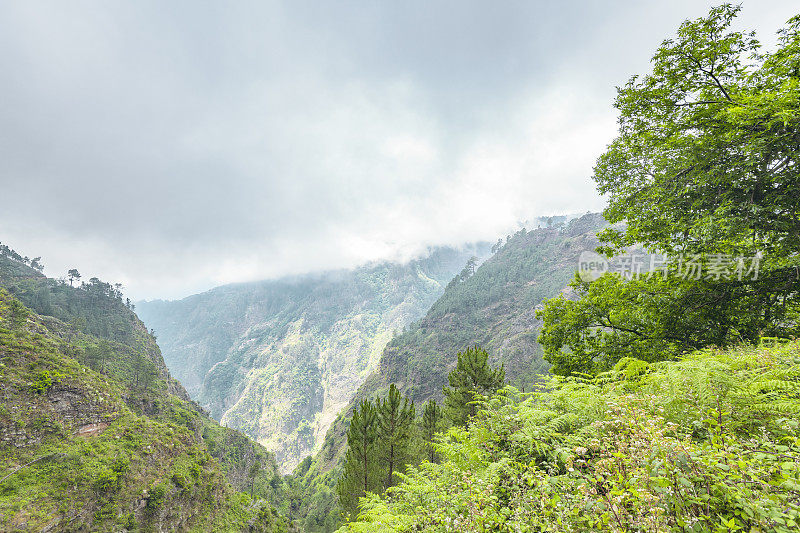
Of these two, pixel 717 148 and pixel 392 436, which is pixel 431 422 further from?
pixel 717 148

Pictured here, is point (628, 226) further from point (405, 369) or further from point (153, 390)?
point (405, 369)

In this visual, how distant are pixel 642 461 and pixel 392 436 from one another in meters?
20.0

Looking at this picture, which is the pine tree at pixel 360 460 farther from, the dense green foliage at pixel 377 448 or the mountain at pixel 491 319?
the mountain at pixel 491 319

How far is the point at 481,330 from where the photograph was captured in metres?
149

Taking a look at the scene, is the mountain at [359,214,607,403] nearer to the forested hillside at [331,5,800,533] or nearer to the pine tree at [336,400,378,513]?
the pine tree at [336,400,378,513]

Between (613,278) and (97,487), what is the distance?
149 ft

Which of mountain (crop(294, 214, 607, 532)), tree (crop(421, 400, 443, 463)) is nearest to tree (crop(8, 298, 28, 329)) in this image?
tree (crop(421, 400, 443, 463))

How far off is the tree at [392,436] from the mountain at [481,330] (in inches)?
3352

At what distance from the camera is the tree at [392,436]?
1995 centimetres

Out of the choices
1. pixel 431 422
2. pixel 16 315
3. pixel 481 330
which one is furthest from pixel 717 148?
pixel 481 330

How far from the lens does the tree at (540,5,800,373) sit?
7.06 metres

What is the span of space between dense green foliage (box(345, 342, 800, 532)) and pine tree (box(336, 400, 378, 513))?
13.3 meters

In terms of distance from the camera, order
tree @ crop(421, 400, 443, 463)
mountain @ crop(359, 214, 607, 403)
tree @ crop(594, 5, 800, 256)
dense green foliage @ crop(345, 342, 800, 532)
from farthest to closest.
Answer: mountain @ crop(359, 214, 607, 403) < tree @ crop(421, 400, 443, 463) < tree @ crop(594, 5, 800, 256) < dense green foliage @ crop(345, 342, 800, 532)

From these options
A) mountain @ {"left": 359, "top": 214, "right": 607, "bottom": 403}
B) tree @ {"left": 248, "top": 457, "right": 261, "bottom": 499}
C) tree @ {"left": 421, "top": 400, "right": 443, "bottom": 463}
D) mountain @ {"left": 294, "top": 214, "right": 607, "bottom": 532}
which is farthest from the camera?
mountain @ {"left": 359, "top": 214, "right": 607, "bottom": 403}
